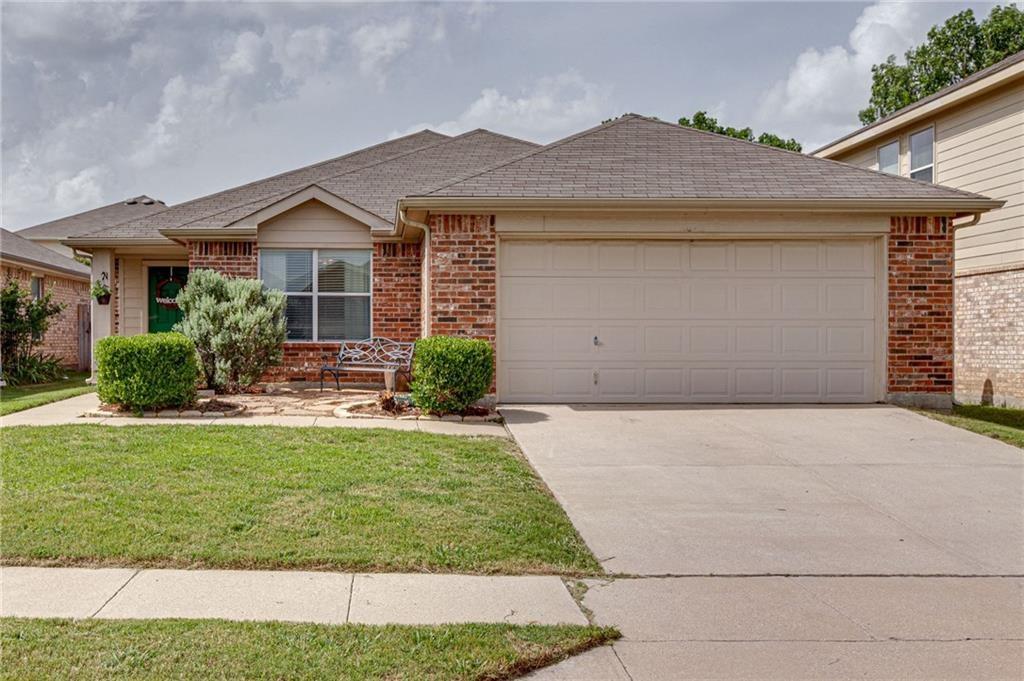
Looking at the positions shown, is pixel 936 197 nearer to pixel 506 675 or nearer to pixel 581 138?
pixel 581 138

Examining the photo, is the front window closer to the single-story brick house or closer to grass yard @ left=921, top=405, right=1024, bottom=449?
the single-story brick house

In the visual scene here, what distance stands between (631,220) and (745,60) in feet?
14.3

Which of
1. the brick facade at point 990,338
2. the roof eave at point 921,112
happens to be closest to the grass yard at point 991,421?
the brick facade at point 990,338

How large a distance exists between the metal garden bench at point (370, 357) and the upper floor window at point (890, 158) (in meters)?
11.2

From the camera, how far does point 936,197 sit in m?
10.9

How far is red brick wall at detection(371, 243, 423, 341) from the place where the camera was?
13.7 meters

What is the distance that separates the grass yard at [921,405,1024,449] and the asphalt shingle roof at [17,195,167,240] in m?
22.7

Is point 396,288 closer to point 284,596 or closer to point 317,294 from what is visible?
point 317,294

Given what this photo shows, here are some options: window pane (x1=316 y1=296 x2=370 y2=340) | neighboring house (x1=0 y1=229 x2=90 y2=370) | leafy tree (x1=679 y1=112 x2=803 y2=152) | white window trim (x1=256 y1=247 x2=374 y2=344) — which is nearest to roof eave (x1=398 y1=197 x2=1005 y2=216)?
white window trim (x1=256 y1=247 x2=374 y2=344)

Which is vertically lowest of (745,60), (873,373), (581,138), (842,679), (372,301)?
(842,679)

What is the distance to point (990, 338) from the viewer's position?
13.9 m

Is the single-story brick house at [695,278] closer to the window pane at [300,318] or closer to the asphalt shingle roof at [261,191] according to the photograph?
the window pane at [300,318]

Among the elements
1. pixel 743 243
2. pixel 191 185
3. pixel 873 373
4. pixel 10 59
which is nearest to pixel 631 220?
pixel 743 243

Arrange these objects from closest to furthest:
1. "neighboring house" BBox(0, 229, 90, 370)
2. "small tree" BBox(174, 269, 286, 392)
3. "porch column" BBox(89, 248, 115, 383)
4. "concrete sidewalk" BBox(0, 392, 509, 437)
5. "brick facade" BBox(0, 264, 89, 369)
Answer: "concrete sidewalk" BBox(0, 392, 509, 437) < "small tree" BBox(174, 269, 286, 392) < "porch column" BBox(89, 248, 115, 383) < "neighboring house" BBox(0, 229, 90, 370) < "brick facade" BBox(0, 264, 89, 369)
